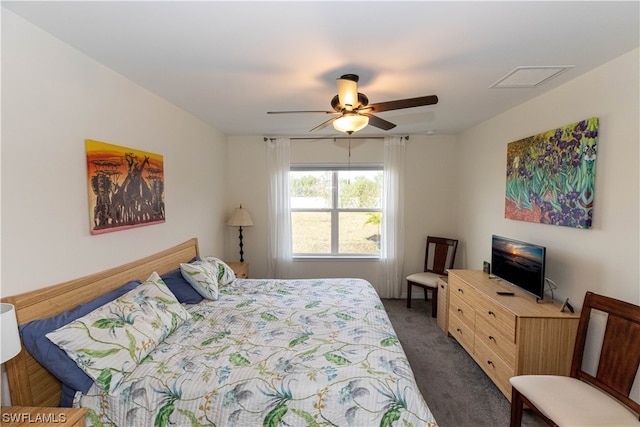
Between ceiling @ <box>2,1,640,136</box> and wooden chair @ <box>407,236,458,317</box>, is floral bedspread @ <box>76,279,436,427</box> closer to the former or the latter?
ceiling @ <box>2,1,640,136</box>

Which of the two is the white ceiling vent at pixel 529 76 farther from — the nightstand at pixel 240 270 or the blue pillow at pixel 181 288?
the nightstand at pixel 240 270

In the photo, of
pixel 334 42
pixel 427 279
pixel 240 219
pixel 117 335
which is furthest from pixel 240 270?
pixel 334 42

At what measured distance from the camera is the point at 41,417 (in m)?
1.31

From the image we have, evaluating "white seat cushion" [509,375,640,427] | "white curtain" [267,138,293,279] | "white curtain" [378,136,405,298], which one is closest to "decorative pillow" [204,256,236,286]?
"white curtain" [267,138,293,279]

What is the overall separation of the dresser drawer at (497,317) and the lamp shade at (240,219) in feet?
9.71

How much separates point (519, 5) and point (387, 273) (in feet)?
11.8

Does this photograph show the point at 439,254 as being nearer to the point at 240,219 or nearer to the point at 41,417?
the point at 240,219

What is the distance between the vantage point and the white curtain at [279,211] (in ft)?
14.6

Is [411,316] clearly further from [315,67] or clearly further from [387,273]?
[315,67]

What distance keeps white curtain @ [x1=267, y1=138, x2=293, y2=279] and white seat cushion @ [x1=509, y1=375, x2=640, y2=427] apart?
318cm

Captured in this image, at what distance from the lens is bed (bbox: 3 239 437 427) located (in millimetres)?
1477

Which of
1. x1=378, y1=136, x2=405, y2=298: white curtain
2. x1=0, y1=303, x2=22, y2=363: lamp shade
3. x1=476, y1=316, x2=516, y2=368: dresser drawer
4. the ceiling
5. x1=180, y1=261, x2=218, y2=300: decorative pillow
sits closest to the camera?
x1=0, y1=303, x2=22, y2=363: lamp shade

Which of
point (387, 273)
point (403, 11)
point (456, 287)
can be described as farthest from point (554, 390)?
point (387, 273)

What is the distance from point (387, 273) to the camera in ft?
14.7
